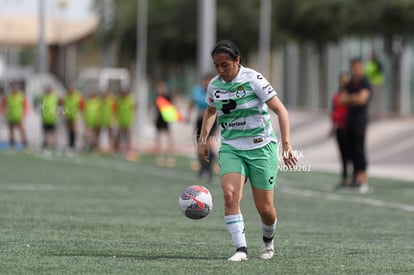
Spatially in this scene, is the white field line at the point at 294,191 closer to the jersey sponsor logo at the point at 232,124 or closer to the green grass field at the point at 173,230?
the green grass field at the point at 173,230

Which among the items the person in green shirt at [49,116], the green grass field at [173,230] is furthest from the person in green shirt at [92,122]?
the green grass field at [173,230]

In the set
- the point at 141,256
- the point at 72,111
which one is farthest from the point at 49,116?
the point at 141,256

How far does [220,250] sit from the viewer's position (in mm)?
11266

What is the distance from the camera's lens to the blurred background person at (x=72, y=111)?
38812 millimetres

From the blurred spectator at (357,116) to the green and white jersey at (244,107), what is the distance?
10407 millimetres

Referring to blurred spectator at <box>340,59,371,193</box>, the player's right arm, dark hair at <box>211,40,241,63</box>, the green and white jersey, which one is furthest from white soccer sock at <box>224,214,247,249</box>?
blurred spectator at <box>340,59,371,193</box>

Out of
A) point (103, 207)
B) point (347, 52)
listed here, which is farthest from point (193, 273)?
point (347, 52)

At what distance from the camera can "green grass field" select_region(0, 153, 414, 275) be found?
393 inches

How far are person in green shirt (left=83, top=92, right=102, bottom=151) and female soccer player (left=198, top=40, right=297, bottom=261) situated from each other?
94.3ft

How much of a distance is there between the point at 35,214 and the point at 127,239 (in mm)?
3159

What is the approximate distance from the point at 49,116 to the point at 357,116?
60.7ft

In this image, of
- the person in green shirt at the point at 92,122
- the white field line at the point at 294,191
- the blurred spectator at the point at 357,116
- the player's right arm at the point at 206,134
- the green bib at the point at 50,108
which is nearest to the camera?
the player's right arm at the point at 206,134

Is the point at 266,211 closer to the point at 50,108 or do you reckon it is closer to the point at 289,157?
the point at 289,157

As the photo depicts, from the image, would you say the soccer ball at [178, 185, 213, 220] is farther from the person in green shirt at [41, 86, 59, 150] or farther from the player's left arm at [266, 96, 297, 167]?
the person in green shirt at [41, 86, 59, 150]
